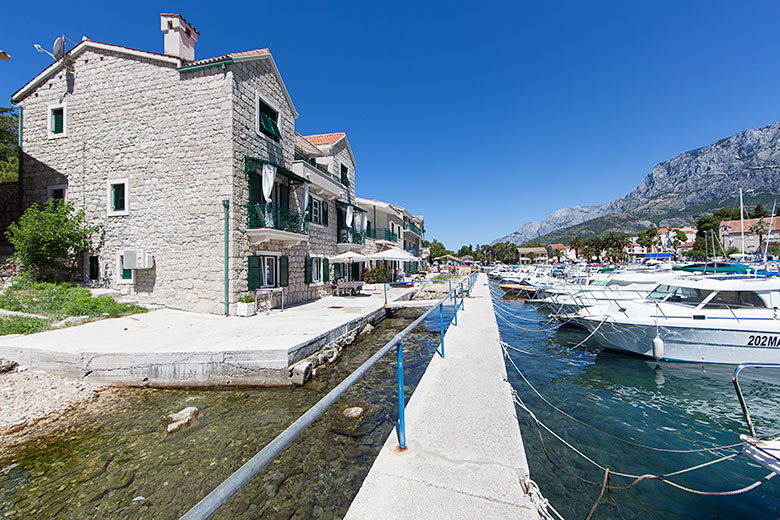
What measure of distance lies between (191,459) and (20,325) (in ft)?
26.0

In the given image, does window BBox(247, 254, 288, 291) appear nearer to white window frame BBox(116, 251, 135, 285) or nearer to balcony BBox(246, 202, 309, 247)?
balcony BBox(246, 202, 309, 247)

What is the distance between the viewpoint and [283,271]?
1421 centimetres

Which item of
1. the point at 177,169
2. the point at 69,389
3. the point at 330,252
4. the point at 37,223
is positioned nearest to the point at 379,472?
the point at 69,389

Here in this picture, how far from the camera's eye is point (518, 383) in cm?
798

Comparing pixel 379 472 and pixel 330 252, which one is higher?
pixel 330 252

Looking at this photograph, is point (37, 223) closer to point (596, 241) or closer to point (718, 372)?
point (718, 372)

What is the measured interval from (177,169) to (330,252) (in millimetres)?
9555

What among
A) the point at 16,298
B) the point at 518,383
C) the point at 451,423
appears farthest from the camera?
the point at 16,298

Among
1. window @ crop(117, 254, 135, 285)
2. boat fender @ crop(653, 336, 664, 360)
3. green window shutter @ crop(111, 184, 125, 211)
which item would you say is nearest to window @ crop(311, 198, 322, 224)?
green window shutter @ crop(111, 184, 125, 211)

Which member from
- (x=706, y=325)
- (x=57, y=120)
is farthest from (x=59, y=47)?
(x=706, y=325)

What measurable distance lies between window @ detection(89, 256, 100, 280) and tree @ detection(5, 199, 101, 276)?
0.49m

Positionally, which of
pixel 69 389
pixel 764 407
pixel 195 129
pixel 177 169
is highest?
pixel 195 129

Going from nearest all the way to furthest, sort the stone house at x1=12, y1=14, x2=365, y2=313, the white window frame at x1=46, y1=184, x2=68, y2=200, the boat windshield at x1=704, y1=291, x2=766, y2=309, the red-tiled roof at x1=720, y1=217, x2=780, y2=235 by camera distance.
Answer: the boat windshield at x1=704, y1=291, x2=766, y2=309 → the stone house at x1=12, y1=14, x2=365, y2=313 → the white window frame at x1=46, y1=184, x2=68, y2=200 → the red-tiled roof at x1=720, y1=217, x2=780, y2=235

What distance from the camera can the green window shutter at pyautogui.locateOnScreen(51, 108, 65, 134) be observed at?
1384 centimetres
